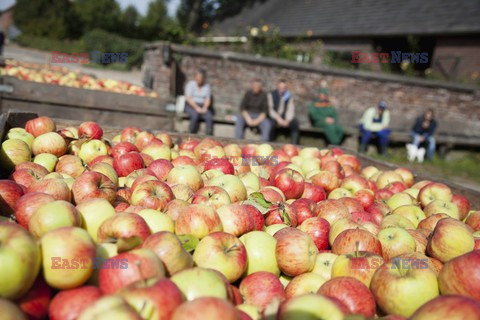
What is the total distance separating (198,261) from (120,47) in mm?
33643

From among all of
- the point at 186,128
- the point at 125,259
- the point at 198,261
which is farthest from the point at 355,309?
the point at 186,128

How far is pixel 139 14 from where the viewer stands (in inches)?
2018

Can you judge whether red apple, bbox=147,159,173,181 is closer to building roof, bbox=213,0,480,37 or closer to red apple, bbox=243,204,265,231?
red apple, bbox=243,204,265,231

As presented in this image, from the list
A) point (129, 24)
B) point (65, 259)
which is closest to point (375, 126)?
point (65, 259)

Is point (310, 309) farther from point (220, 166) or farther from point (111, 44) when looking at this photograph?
point (111, 44)

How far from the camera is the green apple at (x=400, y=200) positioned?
3.42 metres

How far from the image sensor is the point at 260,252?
2.20 metres

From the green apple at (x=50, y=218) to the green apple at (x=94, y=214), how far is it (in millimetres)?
144

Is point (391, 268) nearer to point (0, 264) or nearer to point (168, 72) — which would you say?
point (0, 264)

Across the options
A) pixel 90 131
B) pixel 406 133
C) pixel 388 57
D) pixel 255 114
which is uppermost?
pixel 388 57

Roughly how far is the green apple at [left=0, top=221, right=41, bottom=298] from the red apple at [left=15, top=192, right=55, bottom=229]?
388 millimetres

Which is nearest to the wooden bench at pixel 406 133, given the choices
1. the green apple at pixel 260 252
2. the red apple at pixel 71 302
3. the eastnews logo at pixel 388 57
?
the eastnews logo at pixel 388 57

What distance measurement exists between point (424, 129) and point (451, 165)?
139cm

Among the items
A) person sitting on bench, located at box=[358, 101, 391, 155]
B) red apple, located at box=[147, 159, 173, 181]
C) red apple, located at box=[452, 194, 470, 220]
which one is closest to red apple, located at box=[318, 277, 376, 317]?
red apple, located at box=[147, 159, 173, 181]
